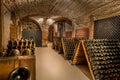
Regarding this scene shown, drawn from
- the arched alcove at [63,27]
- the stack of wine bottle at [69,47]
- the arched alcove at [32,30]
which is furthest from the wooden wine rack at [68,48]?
the arched alcove at [32,30]

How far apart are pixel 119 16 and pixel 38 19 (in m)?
7.31

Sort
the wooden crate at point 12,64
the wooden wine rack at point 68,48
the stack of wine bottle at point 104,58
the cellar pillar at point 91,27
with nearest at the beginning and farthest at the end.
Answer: the wooden crate at point 12,64 → the stack of wine bottle at point 104,58 → the wooden wine rack at point 68,48 → the cellar pillar at point 91,27

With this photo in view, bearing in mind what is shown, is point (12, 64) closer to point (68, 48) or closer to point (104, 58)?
point (104, 58)

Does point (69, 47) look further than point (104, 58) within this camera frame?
Yes

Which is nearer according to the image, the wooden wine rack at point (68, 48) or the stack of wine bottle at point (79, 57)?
the stack of wine bottle at point (79, 57)

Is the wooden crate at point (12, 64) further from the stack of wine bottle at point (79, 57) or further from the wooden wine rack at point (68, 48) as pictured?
the wooden wine rack at point (68, 48)

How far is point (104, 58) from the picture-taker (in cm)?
289

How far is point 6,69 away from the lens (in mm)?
2061

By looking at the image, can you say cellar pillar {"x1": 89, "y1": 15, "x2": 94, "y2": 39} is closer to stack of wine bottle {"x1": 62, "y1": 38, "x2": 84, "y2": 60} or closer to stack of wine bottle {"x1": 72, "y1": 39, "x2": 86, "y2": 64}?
stack of wine bottle {"x1": 62, "y1": 38, "x2": 84, "y2": 60}

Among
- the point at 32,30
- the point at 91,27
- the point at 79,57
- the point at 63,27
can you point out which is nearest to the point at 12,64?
the point at 79,57

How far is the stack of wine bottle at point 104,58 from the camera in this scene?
8.77ft

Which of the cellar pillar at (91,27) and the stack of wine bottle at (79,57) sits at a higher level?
the cellar pillar at (91,27)

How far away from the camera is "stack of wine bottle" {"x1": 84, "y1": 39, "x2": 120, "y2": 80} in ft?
8.77

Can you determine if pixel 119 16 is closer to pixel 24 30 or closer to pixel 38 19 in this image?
pixel 38 19
